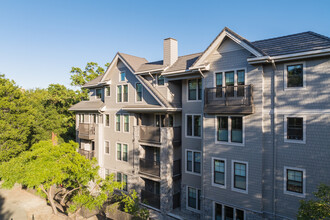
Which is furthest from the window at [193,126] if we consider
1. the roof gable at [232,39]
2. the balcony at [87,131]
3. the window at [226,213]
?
the balcony at [87,131]

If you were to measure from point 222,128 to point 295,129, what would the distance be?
4576 mm

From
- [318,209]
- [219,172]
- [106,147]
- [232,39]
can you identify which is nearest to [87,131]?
[106,147]

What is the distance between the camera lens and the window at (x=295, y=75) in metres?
12.7

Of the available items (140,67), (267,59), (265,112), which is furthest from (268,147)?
(140,67)

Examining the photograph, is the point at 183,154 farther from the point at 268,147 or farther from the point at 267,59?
the point at 267,59

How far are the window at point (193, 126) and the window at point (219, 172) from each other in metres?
3.03

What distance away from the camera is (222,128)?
15.5 m

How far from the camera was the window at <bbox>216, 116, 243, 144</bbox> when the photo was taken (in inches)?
577

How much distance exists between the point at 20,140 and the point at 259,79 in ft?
106

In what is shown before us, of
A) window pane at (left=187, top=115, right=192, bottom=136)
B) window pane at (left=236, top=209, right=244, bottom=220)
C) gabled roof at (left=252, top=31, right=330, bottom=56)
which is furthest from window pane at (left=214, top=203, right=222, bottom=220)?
gabled roof at (left=252, top=31, right=330, bottom=56)

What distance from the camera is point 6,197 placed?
25.4m

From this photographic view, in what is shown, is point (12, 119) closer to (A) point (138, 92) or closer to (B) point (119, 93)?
(B) point (119, 93)

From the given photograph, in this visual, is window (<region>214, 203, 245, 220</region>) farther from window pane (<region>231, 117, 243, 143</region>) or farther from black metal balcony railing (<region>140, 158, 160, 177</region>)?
black metal balcony railing (<region>140, 158, 160, 177</region>)

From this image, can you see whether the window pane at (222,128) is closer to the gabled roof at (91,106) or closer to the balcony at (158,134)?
the balcony at (158,134)
